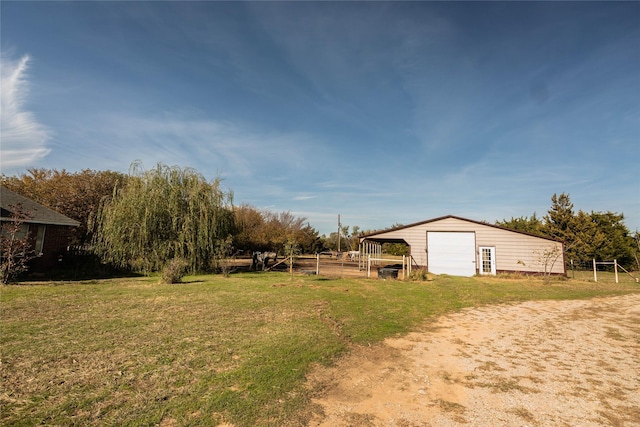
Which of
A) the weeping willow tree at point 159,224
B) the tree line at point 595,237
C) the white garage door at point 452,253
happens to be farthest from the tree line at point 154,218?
the tree line at point 595,237

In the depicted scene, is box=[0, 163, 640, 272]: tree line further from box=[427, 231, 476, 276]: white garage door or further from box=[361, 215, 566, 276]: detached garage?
box=[427, 231, 476, 276]: white garage door

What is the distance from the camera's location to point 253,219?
35312 millimetres

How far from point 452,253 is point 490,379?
1653 cm

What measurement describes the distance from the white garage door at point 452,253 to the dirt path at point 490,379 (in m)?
12.3

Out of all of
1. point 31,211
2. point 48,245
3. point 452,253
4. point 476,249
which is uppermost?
point 31,211

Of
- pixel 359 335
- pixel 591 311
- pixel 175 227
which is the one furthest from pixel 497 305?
pixel 175 227

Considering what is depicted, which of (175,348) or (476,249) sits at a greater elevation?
(476,249)

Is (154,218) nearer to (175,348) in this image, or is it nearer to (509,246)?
(175,348)

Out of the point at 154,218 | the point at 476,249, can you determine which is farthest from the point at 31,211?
the point at 476,249

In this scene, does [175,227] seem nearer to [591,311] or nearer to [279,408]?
[279,408]

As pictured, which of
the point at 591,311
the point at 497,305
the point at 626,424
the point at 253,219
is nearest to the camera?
the point at 626,424

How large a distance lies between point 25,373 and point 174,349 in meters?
1.72

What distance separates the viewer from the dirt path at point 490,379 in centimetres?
313

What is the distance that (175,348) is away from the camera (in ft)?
15.6
